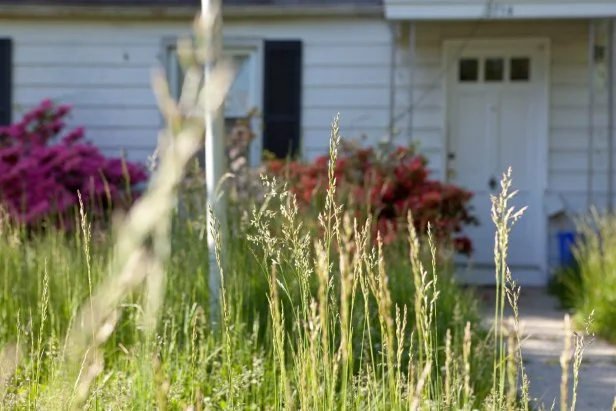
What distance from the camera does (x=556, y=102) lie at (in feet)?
37.2

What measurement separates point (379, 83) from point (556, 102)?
1.98 meters

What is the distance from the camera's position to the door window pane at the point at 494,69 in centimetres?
1163

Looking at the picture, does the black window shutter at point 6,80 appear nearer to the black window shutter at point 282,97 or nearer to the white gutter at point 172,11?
the white gutter at point 172,11

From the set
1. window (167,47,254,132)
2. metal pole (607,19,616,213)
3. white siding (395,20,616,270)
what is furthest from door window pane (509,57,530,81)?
window (167,47,254,132)

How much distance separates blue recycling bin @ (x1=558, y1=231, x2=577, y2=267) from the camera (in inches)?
428

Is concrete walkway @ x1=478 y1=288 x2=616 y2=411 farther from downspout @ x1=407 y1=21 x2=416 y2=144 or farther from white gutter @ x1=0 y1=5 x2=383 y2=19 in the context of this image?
white gutter @ x1=0 y1=5 x2=383 y2=19

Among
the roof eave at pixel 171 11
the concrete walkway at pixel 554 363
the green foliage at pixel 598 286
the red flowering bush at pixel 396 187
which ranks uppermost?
the roof eave at pixel 171 11

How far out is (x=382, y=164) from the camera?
31.7 feet

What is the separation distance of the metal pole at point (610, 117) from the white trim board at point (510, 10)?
0.68 meters

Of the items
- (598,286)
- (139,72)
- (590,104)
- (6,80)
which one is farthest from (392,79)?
(6,80)

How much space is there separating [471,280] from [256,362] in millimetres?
6844

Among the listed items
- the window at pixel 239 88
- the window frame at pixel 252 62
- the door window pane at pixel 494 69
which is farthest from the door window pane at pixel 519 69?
the window at pixel 239 88

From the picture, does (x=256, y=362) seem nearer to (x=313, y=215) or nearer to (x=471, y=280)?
(x=313, y=215)

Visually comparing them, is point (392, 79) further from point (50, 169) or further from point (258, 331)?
point (258, 331)
